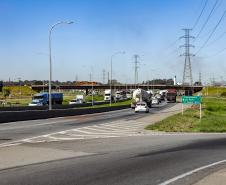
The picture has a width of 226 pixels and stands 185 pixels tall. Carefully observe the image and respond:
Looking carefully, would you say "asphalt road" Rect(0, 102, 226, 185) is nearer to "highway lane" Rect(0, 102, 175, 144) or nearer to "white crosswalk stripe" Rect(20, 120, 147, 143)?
"white crosswalk stripe" Rect(20, 120, 147, 143)

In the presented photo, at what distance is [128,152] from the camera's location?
65.0ft

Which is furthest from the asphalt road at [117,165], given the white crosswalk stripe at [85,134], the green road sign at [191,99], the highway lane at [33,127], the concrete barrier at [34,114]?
the green road sign at [191,99]

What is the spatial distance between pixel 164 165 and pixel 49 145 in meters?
8.14

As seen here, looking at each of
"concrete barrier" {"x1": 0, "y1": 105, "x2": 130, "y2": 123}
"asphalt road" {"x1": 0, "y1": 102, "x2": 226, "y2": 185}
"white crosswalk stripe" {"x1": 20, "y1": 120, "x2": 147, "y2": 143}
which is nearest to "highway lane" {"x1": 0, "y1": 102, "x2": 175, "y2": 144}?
"white crosswalk stripe" {"x1": 20, "y1": 120, "x2": 147, "y2": 143}

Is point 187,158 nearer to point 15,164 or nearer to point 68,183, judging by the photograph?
point 15,164

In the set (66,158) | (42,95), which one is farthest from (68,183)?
(42,95)

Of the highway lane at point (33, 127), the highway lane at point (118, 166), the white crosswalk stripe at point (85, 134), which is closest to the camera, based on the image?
the highway lane at point (118, 166)

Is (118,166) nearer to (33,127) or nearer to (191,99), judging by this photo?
(33,127)

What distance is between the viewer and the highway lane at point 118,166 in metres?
12.2

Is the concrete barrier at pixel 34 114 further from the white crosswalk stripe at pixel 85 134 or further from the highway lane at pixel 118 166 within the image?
the highway lane at pixel 118 166

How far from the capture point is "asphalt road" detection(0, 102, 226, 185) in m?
12.2

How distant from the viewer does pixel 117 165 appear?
→ 50.4ft

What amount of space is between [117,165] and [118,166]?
0.90ft

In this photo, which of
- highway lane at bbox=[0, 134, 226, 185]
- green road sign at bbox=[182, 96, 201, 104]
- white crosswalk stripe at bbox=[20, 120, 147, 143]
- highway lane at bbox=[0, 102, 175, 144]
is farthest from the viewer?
green road sign at bbox=[182, 96, 201, 104]
